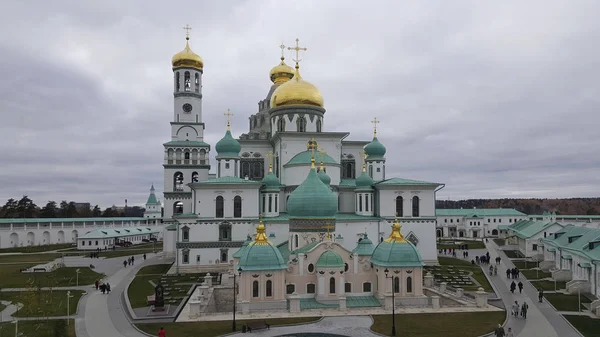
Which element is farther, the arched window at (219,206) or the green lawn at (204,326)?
the arched window at (219,206)

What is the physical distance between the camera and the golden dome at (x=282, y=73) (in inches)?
2255

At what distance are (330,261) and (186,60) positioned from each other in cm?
3171

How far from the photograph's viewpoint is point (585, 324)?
65.0 ft

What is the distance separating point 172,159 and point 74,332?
28.8m

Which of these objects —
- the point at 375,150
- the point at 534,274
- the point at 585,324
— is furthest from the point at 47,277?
the point at 534,274

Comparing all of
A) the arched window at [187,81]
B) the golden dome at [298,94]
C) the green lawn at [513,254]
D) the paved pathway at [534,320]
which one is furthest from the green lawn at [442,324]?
the arched window at [187,81]

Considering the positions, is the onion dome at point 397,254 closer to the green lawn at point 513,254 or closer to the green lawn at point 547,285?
the green lawn at point 547,285

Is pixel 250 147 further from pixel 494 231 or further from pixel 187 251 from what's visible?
pixel 494 231

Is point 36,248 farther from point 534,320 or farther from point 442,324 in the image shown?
point 534,320

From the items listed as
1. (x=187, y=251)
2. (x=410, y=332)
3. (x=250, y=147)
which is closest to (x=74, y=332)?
(x=410, y=332)

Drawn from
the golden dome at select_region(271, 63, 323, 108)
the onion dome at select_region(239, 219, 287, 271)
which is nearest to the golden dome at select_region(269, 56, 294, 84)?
the golden dome at select_region(271, 63, 323, 108)

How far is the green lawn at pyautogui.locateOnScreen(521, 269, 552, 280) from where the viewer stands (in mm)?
32250

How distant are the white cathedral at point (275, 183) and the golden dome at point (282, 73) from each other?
38.3 feet

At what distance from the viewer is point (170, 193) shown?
46000 mm
